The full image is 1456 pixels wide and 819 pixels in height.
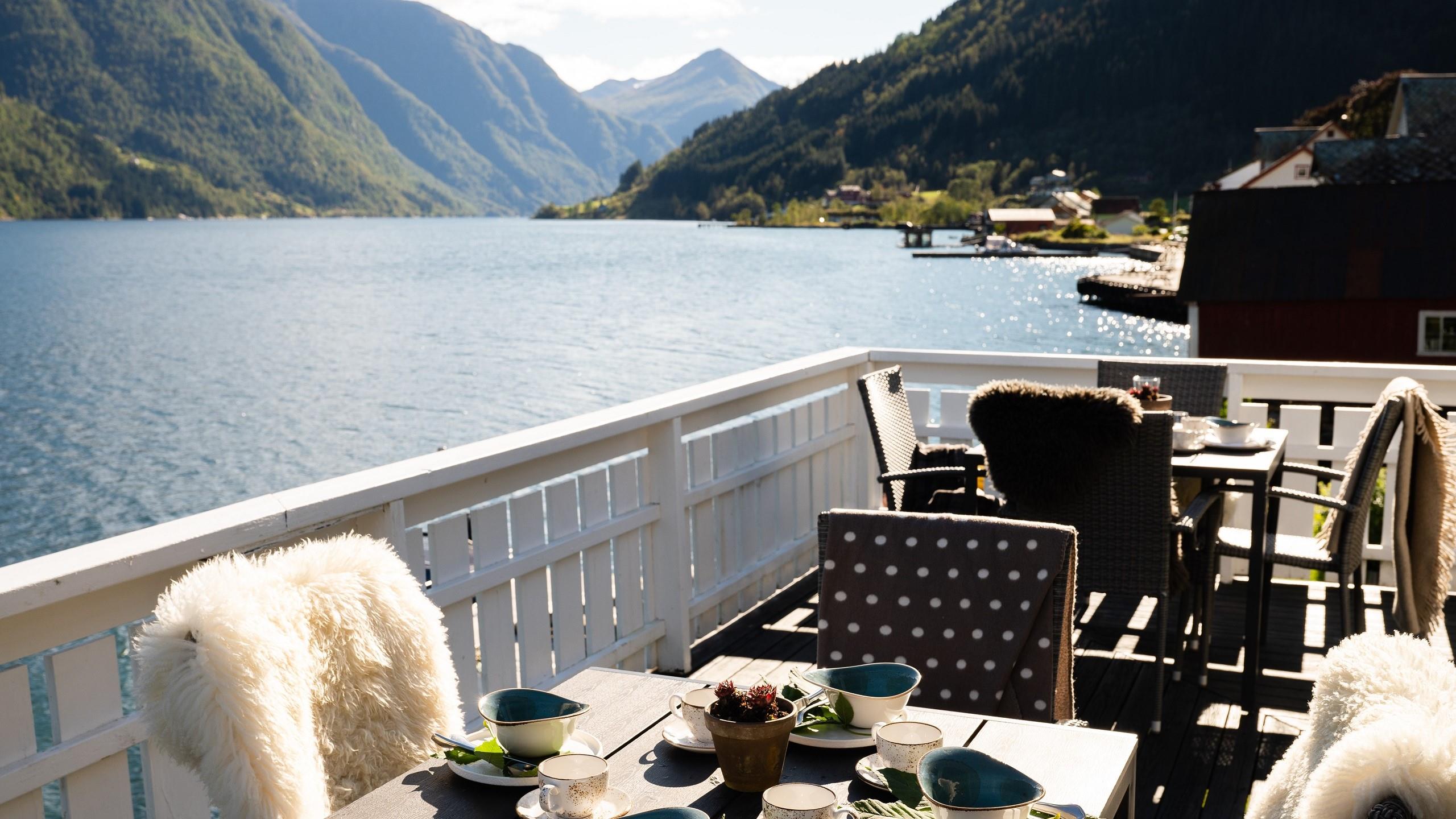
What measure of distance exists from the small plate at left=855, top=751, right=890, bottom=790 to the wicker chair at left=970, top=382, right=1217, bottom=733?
6.41ft

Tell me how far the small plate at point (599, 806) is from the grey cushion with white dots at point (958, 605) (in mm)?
905

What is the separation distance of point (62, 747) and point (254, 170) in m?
136

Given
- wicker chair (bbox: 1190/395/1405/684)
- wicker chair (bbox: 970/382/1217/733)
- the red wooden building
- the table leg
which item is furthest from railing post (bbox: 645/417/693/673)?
the red wooden building

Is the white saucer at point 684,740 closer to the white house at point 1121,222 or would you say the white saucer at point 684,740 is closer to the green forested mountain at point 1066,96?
the white house at point 1121,222

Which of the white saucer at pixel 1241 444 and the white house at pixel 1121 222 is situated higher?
the white house at pixel 1121 222

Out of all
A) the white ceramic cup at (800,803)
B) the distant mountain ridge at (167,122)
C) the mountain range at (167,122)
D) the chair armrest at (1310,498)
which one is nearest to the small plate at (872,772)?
the white ceramic cup at (800,803)

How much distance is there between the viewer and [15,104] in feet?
331

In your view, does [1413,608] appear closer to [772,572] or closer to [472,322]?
[772,572]

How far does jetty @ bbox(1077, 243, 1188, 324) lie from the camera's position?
49.0 meters

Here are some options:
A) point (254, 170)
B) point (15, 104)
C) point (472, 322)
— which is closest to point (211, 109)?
point (254, 170)

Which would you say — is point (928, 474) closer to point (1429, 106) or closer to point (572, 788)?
point (572, 788)

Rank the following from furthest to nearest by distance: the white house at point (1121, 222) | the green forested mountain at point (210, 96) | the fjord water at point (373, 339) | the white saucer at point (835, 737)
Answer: the green forested mountain at point (210, 96), the white house at point (1121, 222), the fjord water at point (373, 339), the white saucer at point (835, 737)

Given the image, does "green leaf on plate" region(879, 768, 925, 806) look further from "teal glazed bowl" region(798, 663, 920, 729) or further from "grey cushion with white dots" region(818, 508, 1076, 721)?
"grey cushion with white dots" region(818, 508, 1076, 721)

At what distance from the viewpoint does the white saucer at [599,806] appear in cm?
131
